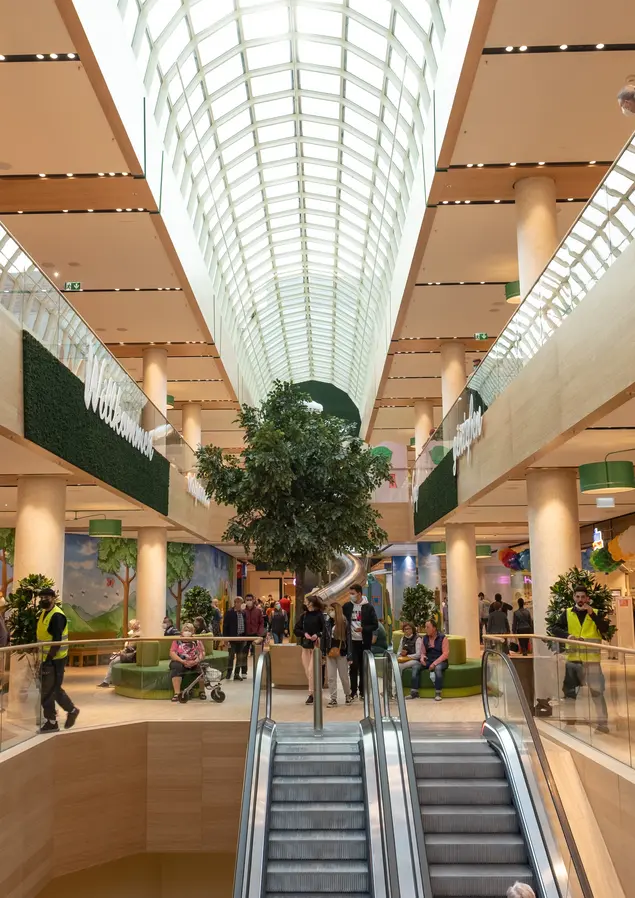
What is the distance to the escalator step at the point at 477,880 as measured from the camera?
308 inches

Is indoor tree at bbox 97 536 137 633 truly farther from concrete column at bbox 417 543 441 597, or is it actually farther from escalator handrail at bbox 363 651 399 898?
escalator handrail at bbox 363 651 399 898

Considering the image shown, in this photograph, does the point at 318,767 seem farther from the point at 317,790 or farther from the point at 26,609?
the point at 26,609

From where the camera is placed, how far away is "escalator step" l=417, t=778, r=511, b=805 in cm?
898

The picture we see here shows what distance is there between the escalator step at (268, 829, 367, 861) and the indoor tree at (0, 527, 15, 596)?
60.6ft

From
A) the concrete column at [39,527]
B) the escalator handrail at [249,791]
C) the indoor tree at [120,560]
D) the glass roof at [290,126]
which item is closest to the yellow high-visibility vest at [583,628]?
the escalator handrail at [249,791]

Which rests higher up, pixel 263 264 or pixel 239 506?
pixel 263 264

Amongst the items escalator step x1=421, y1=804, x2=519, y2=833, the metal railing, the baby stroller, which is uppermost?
the metal railing

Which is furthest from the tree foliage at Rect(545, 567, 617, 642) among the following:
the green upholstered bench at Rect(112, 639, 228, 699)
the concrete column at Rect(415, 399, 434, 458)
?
the concrete column at Rect(415, 399, 434, 458)

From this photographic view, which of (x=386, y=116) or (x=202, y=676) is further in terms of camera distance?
(x=386, y=116)

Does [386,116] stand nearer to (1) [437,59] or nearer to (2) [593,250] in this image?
(1) [437,59]

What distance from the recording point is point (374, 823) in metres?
8.23

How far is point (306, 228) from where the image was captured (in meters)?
32.1

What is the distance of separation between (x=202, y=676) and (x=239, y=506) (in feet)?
18.7

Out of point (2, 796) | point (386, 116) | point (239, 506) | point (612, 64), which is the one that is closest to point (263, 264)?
point (386, 116)
